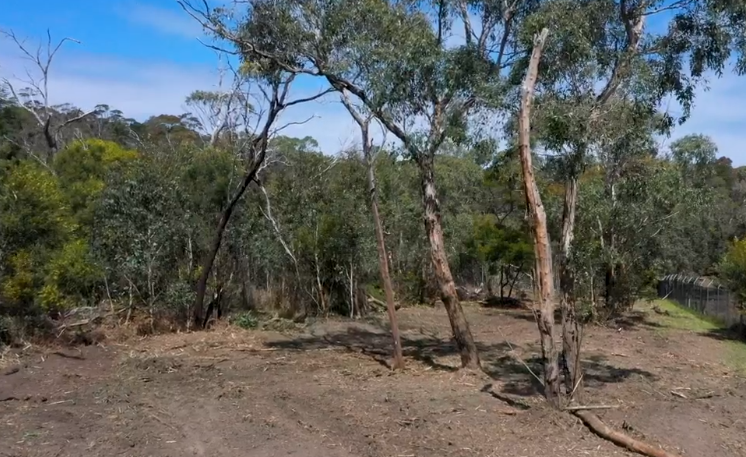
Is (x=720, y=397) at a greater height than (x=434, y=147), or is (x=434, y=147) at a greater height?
(x=434, y=147)

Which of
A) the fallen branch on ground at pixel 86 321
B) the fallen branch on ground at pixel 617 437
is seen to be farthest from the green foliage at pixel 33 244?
the fallen branch on ground at pixel 617 437

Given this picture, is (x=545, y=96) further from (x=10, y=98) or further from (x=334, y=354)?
(x=10, y=98)

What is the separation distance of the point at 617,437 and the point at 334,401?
3.49 m

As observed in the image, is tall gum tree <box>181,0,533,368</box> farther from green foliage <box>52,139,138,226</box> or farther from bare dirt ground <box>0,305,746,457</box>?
green foliage <box>52,139,138,226</box>

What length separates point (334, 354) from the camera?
14141mm

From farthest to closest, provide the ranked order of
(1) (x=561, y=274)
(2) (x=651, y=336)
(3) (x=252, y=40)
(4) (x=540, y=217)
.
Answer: (2) (x=651, y=336), (3) (x=252, y=40), (1) (x=561, y=274), (4) (x=540, y=217)

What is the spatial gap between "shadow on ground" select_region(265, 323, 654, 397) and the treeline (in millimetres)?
1910

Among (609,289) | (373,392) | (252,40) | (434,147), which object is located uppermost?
(252,40)

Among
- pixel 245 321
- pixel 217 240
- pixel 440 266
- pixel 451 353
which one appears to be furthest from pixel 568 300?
pixel 245 321

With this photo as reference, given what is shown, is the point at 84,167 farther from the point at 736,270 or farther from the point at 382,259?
the point at 736,270

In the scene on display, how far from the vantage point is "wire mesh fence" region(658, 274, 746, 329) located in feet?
66.2

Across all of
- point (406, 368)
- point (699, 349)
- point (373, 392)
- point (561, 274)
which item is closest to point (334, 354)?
point (406, 368)

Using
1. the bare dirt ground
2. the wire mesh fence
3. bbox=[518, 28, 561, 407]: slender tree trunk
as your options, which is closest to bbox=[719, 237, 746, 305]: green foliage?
the wire mesh fence

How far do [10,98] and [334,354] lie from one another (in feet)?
70.3
